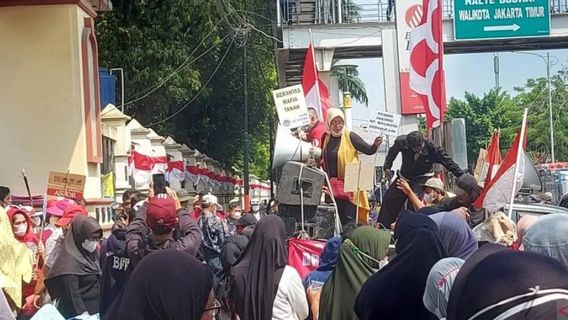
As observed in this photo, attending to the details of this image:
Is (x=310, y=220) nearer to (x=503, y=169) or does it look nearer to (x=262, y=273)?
(x=503, y=169)

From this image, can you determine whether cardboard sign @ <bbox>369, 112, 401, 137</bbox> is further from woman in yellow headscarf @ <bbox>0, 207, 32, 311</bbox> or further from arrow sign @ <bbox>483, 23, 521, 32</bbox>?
arrow sign @ <bbox>483, 23, 521, 32</bbox>

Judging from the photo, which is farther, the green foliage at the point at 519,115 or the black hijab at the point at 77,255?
the green foliage at the point at 519,115

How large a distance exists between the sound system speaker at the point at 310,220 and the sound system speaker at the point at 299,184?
0.16m

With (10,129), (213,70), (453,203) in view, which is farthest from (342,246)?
(213,70)

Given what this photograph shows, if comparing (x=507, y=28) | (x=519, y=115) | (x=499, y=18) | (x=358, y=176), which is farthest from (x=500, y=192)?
(x=519, y=115)

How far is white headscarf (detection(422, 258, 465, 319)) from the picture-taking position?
158 inches

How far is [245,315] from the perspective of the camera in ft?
20.1

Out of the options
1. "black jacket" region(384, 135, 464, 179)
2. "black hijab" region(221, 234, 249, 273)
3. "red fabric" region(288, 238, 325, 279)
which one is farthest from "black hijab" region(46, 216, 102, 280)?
"black jacket" region(384, 135, 464, 179)

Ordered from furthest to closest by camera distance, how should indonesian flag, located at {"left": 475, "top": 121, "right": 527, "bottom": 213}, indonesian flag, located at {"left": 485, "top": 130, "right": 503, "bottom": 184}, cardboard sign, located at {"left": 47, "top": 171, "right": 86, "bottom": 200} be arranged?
cardboard sign, located at {"left": 47, "top": 171, "right": 86, "bottom": 200} < indonesian flag, located at {"left": 485, "top": 130, "right": 503, "bottom": 184} < indonesian flag, located at {"left": 475, "top": 121, "right": 527, "bottom": 213}

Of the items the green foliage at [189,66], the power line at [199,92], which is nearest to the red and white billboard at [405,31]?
the green foliage at [189,66]

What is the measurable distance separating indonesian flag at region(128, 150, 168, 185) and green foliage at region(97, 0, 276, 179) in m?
4.90

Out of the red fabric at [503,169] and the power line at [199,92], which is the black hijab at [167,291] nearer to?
the red fabric at [503,169]

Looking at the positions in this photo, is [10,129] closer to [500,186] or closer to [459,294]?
[500,186]

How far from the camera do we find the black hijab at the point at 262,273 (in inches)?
239
